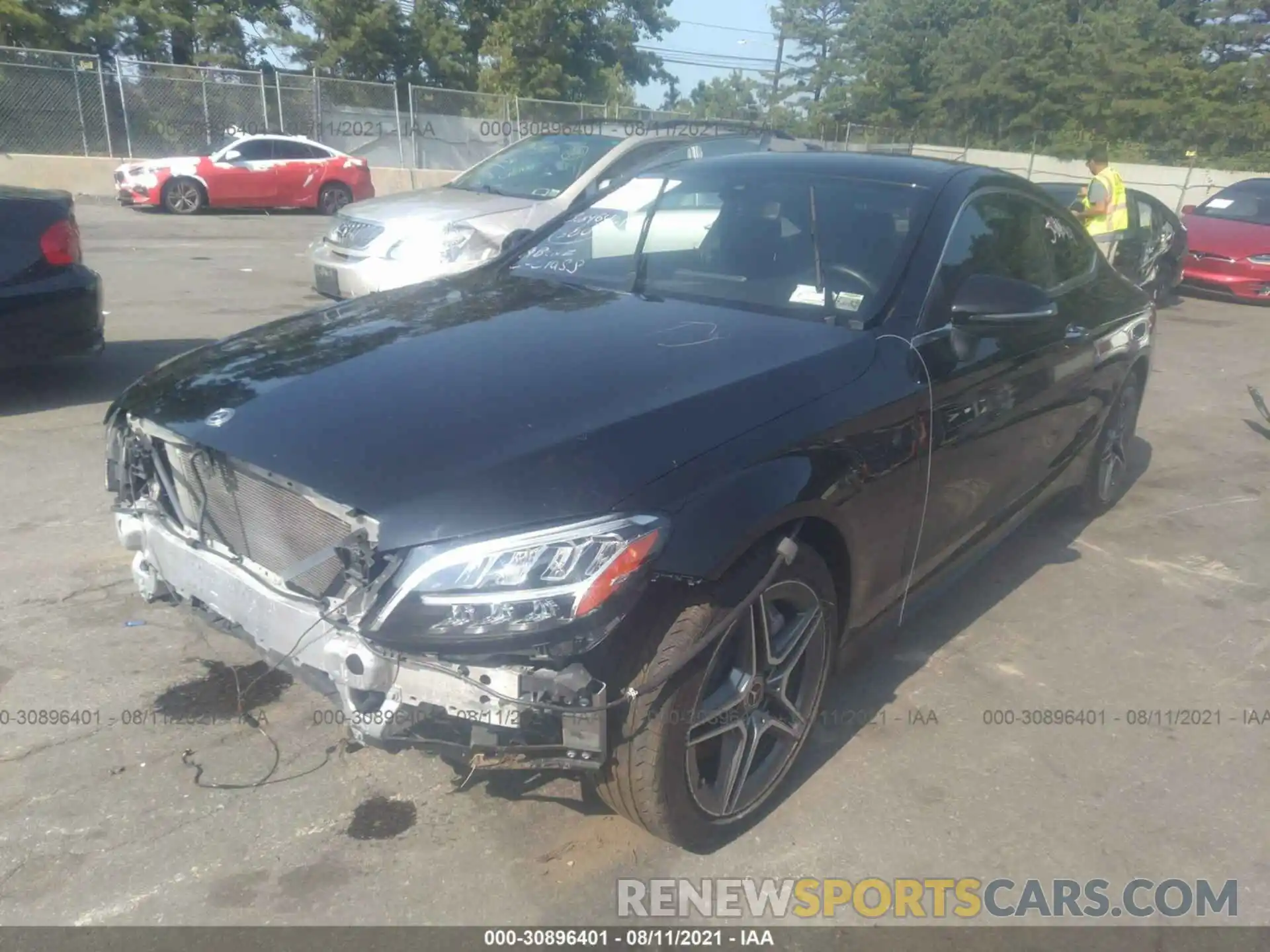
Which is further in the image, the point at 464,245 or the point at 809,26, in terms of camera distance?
the point at 809,26

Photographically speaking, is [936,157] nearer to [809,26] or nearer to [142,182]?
[142,182]

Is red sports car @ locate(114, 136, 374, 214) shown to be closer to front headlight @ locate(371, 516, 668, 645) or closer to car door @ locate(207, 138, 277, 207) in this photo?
car door @ locate(207, 138, 277, 207)

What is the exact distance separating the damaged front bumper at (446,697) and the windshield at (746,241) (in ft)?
5.51

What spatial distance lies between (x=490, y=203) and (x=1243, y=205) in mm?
10621

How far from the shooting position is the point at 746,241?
3869mm

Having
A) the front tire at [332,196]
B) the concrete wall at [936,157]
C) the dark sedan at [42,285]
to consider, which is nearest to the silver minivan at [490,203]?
the dark sedan at [42,285]

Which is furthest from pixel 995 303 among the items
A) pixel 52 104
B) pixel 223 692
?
pixel 52 104

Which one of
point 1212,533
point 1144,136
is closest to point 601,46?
point 1144,136

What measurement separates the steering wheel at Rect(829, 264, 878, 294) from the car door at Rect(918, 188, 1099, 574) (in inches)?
7.5

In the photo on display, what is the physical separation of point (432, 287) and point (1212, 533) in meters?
4.09

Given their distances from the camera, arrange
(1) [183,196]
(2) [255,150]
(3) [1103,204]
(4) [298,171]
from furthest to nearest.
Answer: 1. (4) [298,171]
2. (2) [255,150]
3. (1) [183,196]
4. (3) [1103,204]

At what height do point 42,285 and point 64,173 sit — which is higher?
point 42,285

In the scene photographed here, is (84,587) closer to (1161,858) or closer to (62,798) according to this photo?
(62,798)

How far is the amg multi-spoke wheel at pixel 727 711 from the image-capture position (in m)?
2.54
